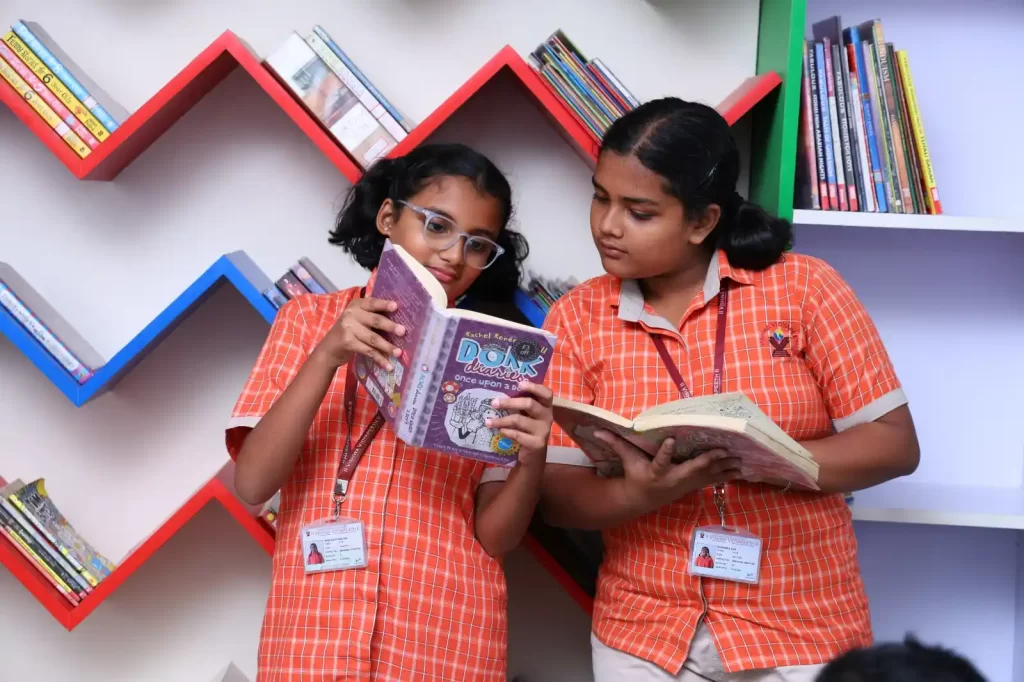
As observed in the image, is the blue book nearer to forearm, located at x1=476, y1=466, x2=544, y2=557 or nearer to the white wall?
the white wall

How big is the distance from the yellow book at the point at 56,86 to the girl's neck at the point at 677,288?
1.07 m

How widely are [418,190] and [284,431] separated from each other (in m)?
0.46

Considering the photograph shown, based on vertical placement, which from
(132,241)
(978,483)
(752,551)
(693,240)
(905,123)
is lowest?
(978,483)

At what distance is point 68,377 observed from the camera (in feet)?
5.55

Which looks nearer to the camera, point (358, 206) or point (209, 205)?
point (358, 206)

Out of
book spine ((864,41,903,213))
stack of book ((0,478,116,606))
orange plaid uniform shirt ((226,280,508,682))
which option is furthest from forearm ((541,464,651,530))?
stack of book ((0,478,116,606))

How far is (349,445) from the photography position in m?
1.40

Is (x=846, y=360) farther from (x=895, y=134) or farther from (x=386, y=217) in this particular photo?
(x=386, y=217)

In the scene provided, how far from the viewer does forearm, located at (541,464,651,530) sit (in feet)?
4.55

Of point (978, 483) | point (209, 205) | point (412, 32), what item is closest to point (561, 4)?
point (412, 32)

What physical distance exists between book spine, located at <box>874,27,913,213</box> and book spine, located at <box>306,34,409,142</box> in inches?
36.7

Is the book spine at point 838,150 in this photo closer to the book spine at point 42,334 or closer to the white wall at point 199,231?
the white wall at point 199,231

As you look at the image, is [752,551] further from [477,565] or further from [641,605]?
[477,565]

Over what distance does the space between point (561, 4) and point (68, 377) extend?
126 centimetres
